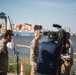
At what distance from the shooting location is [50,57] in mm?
6301

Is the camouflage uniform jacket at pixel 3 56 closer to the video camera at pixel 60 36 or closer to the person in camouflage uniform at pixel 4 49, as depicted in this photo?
the person in camouflage uniform at pixel 4 49

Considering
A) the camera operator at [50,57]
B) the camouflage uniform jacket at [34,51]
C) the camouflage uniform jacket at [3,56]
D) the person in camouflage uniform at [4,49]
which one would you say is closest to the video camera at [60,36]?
the camera operator at [50,57]

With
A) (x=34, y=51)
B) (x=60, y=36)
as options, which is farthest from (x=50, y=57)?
(x=34, y=51)

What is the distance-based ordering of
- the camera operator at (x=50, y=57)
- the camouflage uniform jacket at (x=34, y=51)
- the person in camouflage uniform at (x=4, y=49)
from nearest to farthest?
the camera operator at (x=50, y=57), the person in camouflage uniform at (x=4, y=49), the camouflage uniform jacket at (x=34, y=51)

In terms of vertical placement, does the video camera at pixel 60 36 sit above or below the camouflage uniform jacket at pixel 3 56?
above

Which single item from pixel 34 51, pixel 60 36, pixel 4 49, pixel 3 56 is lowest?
pixel 34 51

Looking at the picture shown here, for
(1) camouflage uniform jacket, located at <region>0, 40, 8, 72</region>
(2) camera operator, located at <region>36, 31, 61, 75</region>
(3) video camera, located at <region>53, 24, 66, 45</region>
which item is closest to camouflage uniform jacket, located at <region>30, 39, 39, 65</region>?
(1) camouflage uniform jacket, located at <region>0, 40, 8, 72</region>

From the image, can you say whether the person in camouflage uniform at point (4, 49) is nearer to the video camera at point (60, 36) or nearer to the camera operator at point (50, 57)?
the camera operator at point (50, 57)

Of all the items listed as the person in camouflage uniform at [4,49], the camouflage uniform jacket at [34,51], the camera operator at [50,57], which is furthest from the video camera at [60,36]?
the camouflage uniform jacket at [34,51]

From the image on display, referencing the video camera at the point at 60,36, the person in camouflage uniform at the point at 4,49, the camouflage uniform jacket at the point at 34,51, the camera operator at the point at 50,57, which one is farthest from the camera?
the camouflage uniform jacket at the point at 34,51

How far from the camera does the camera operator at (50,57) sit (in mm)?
6273

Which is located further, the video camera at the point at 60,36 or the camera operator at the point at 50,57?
the video camera at the point at 60,36

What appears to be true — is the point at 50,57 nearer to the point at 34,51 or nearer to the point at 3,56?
the point at 3,56

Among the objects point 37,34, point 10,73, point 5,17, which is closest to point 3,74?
point 37,34
